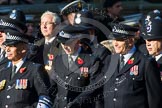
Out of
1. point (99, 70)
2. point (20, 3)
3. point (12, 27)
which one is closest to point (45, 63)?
point (12, 27)

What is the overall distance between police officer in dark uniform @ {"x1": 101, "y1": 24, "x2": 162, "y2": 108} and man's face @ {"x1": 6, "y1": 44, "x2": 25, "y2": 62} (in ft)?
3.68

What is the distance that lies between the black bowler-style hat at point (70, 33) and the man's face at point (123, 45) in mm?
619

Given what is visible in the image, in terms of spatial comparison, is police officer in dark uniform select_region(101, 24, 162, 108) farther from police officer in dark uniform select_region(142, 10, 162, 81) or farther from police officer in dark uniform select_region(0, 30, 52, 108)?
police officer in dark uniform select_region(0, 30, 52, 108)

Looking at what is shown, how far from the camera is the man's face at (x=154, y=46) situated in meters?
10.0

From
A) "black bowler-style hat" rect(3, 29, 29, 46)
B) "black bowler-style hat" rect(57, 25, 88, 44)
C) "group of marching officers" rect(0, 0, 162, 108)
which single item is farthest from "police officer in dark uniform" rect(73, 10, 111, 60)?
"black bowler-style hat" rect(3, 29, 29, 46)

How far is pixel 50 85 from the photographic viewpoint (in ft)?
32.7

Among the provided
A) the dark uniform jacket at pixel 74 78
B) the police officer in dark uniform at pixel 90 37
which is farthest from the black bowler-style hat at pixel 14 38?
the police officer in dark uniform at pixel 90 37

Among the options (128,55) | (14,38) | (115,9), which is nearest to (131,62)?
(128,55)

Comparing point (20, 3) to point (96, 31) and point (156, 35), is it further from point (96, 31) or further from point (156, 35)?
point (156, 35)

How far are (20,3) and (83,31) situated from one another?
5.45 m

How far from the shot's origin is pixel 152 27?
10.2m

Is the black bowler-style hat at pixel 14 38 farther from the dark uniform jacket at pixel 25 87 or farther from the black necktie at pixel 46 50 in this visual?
the black necktie at pixel 46 50

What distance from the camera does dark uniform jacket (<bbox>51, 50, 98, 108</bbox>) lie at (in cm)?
1000

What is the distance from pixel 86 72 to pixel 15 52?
1.01m
